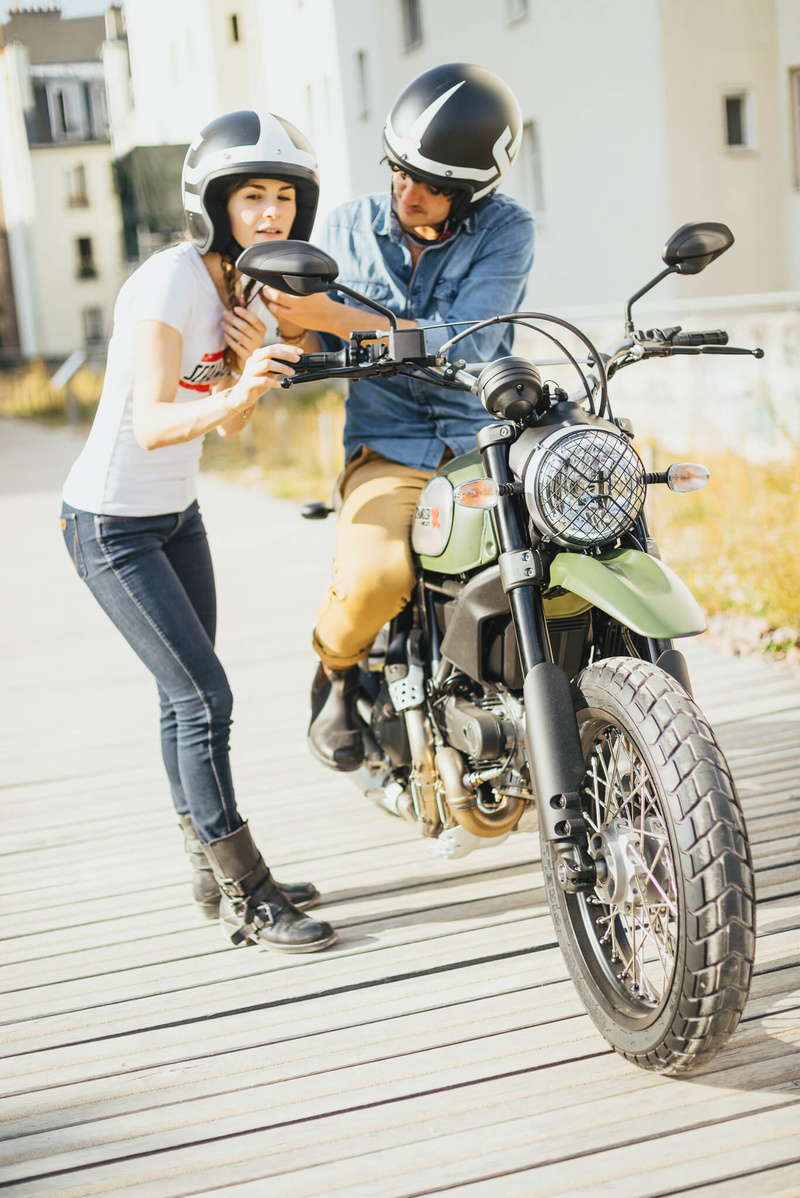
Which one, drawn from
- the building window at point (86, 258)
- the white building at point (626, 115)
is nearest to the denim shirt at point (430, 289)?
the white building at point (626, 115)

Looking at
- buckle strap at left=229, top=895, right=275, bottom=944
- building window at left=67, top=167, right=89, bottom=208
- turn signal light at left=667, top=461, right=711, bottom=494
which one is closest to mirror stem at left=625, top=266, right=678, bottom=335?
turn signal light at left=667, top=461, right=711, bottom=494

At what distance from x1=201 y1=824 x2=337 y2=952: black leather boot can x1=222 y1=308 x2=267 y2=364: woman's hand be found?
1152 millimetres

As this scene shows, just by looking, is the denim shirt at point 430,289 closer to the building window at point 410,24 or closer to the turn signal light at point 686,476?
the turn signal light at point 686,476

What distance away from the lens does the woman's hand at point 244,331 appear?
2.93 meters

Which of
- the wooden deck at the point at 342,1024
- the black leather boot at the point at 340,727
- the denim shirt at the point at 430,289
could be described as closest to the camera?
the wooden deck at the point at 342,1024

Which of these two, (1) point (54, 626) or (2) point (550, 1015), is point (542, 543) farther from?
(1) point (54, 626)

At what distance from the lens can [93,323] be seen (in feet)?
155

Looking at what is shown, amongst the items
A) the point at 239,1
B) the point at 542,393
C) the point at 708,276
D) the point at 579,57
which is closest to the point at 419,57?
the point at 579,57

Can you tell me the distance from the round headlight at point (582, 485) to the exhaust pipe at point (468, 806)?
29.8 inches

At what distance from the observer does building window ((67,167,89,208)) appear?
47219 millimetres

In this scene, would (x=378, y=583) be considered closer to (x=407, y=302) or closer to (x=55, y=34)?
(x=407, y=302)

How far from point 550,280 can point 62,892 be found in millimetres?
14674

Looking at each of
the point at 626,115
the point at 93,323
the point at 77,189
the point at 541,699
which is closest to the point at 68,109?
the point at 77,189

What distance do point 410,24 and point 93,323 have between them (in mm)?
29471
